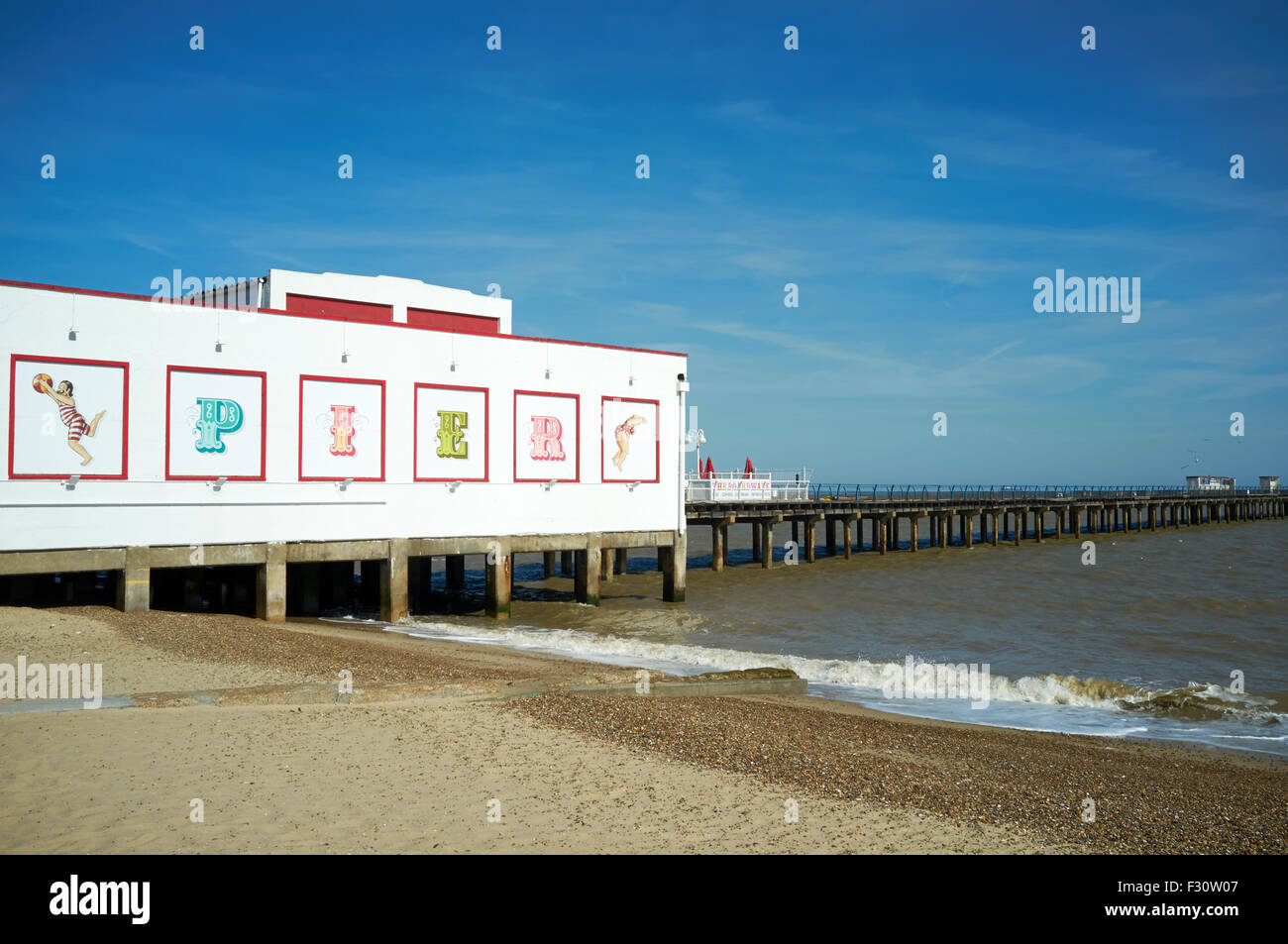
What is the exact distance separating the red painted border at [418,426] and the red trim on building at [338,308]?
2409mm

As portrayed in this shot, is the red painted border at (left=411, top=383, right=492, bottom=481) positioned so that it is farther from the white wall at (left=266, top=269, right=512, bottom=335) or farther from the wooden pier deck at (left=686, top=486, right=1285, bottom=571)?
the wooden pier deck at (left=686, top=486, right=1285, bottom=571)

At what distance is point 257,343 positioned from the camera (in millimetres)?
22156

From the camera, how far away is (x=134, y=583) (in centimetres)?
2044

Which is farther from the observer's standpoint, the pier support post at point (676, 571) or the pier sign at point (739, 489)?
the pier sign at point (739, 489)

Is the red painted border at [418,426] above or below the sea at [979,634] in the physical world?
above

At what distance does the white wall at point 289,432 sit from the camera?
64.3 feet

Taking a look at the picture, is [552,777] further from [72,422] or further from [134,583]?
[72,422]

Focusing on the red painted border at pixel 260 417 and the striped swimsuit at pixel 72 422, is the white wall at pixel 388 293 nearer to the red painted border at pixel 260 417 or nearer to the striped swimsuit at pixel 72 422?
the red painted border at pixel 260 417

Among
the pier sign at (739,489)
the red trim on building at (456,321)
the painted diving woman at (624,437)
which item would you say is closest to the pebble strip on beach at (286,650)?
the red trim on building at (456,321)

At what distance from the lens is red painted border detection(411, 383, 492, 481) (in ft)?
80.3
